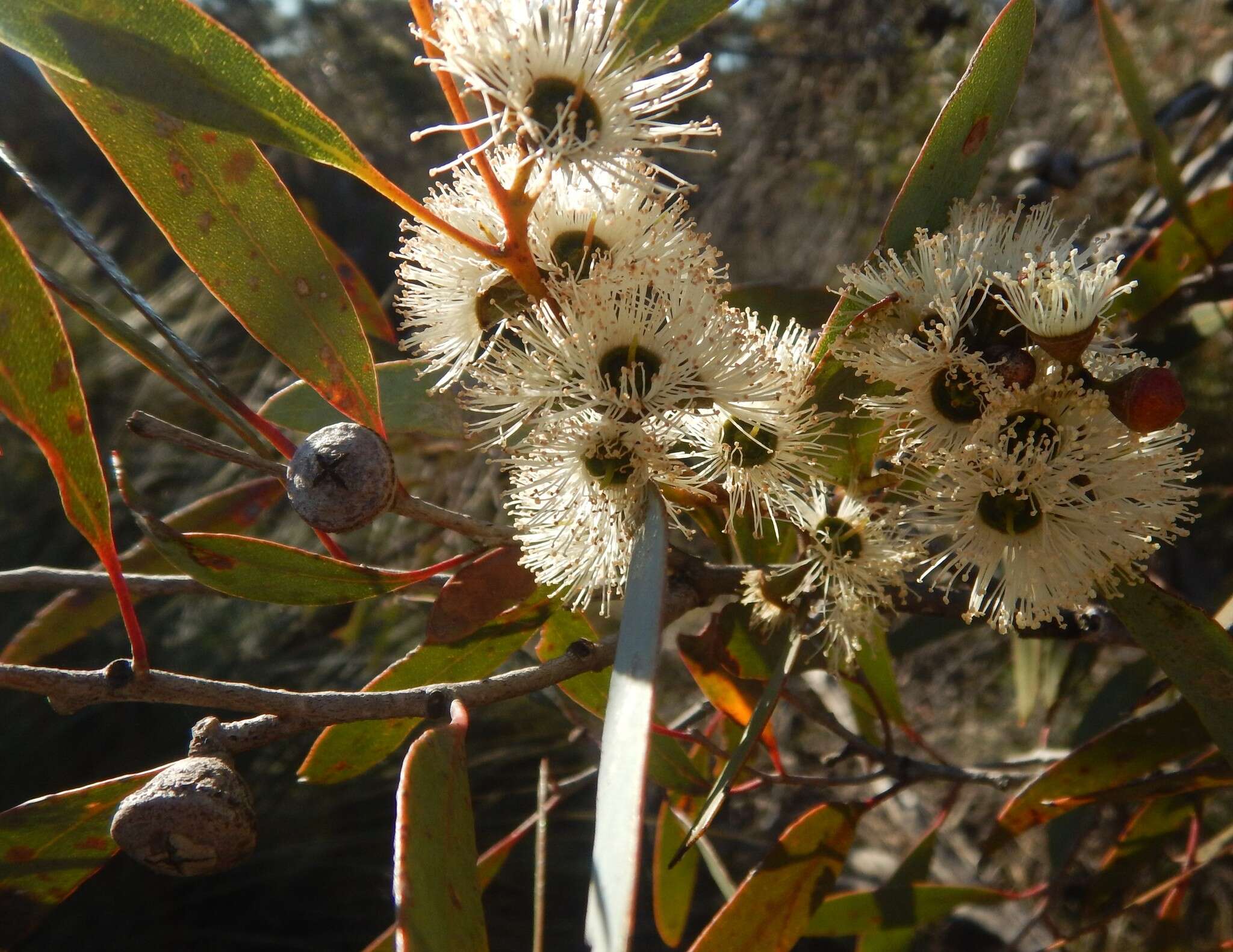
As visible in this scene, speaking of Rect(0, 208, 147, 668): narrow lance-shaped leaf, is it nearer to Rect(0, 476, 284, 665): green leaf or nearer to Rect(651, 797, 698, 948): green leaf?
Rect(0, 476, 284, 665): green leaf

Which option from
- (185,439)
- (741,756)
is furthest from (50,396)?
(741,756)

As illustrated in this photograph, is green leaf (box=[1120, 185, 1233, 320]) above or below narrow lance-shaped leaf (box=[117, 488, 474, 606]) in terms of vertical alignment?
above

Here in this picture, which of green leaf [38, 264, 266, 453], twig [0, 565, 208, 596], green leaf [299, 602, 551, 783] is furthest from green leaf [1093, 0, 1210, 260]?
twig [0, 565, 208, 596]

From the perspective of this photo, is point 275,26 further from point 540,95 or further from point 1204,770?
point 1204,770

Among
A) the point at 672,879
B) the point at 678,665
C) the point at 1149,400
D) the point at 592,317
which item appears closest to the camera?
the point at 1149,400

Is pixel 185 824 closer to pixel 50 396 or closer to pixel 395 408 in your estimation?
pixel 50 396

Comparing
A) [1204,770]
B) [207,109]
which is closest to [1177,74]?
[1204,770]
